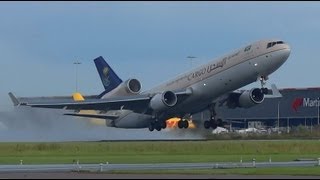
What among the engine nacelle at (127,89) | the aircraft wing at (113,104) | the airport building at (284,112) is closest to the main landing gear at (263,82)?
the aircraft wing at (113,104)

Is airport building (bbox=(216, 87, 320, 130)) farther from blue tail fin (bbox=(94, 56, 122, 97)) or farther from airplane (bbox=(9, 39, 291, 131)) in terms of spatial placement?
airplane (bbox=(9, 39, 291, 131))

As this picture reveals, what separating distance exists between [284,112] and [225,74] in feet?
244

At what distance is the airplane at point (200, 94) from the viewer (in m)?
71.6

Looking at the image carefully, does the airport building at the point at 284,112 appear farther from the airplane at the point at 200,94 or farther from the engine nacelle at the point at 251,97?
the engine nacelle at the point at 251,97

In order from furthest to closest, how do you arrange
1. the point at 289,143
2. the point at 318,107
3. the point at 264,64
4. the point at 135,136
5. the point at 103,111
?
the point at 318,107
the point at 135,136
the point at 103,111
the point at 289,143
the point at 264,64

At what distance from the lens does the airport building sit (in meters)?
145

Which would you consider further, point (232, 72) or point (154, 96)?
point (154, 96)

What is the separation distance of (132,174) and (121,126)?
48.8 metres

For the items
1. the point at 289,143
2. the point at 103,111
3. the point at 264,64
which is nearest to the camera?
the point at 264,64

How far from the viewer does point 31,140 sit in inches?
3499

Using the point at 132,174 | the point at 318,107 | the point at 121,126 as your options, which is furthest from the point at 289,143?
the point at 318,107

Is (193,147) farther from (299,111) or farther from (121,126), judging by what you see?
(299,111)

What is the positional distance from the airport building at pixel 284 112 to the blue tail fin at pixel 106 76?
1927 inches

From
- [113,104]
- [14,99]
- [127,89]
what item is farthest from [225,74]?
[14,99]
